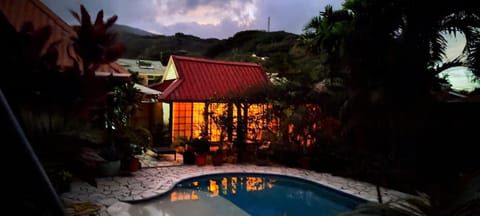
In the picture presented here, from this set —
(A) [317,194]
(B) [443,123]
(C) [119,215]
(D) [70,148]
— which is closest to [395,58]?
(B) [443,123]

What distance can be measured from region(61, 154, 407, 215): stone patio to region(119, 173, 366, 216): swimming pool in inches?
7.8

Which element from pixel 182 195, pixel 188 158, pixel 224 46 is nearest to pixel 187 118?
pixel 188 158

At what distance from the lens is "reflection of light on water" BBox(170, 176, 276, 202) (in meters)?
8.57

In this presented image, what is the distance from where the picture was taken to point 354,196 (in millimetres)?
8008

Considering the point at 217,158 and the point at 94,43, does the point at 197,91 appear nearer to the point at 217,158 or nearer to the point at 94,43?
the point at 217,158

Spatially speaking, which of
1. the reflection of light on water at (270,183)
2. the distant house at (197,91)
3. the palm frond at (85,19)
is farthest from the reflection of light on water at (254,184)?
the palm frond at (85,19)

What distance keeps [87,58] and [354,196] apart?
749 cm

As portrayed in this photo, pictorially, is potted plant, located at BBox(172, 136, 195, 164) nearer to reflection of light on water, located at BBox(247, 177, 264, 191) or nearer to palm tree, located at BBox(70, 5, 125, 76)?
reflection of light on water, located at BBox(247, 177, 264, 191)

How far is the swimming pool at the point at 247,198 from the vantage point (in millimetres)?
7453

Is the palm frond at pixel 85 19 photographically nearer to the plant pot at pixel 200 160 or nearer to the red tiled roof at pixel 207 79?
the plant pot at pixel 200 160

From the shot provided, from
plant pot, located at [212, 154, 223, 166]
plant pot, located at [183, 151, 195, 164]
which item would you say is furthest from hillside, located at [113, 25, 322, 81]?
plant pot, located at [183, 151, 195, 164]

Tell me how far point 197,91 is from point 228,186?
5.34 m

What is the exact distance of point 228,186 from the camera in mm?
9672

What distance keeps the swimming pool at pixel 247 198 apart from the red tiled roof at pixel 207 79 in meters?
4.04
